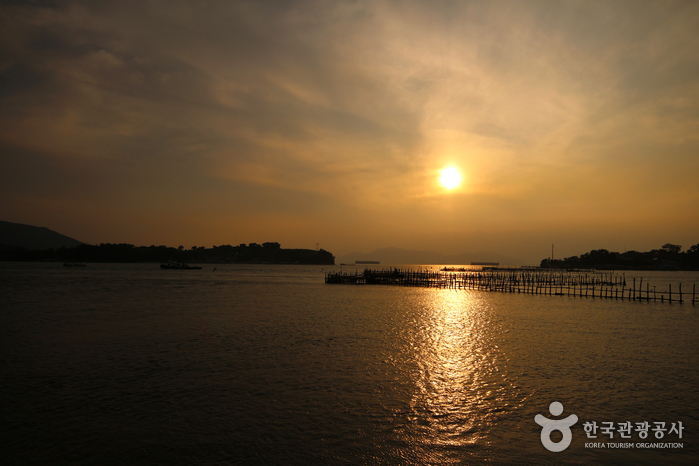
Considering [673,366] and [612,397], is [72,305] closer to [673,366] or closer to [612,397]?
[612,397]

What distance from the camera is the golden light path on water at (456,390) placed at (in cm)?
1018

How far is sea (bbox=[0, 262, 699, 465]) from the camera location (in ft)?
31.4

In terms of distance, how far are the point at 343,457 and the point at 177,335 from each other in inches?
687

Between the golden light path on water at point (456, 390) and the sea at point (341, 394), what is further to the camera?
the golden light path on water at point (456, 390)

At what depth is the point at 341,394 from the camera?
1323 cm

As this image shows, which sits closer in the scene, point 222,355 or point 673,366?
point 673,366

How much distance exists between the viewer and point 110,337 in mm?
22234

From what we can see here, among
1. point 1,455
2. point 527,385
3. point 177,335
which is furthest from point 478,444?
point 177,335

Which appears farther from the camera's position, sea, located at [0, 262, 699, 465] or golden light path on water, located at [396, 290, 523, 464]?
golden light path on water, located at [396, 290, 523, 464]

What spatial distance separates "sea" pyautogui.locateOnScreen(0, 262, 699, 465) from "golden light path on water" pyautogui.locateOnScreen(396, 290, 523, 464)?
0.23 feet

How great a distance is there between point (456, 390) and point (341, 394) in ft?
13.9

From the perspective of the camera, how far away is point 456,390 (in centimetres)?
1390

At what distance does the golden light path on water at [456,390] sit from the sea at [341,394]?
7cm

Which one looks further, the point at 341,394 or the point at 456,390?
the point at 456,390
